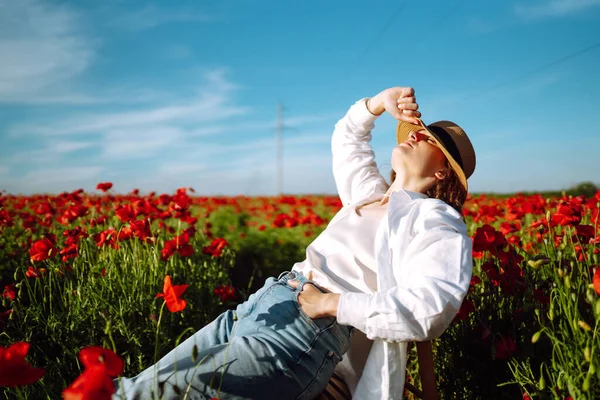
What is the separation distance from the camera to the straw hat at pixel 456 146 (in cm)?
196

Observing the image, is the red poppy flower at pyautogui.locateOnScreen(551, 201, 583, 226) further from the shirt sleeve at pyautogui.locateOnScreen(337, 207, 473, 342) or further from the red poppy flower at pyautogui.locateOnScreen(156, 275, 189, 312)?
the red poppy flower at pyautogui.locateOnScreen(156, 275, 189, 312)

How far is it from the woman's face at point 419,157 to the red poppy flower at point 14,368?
Answer: 149 cm

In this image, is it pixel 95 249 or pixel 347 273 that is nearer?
pixel 347 273

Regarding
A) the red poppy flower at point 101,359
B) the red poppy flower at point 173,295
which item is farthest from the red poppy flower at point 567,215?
the red poppy flower at point 101,359

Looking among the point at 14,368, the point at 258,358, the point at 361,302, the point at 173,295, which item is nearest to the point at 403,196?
the point at 361,302

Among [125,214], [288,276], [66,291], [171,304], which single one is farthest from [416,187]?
[66,291]

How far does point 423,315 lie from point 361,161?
117cm

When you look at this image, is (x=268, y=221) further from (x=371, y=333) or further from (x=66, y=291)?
(x=371, y=333)

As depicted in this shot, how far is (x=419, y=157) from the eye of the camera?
Result: 2039 millimetres

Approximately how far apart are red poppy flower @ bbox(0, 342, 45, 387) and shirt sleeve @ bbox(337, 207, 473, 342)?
843 millimetres

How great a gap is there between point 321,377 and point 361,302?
360 mm

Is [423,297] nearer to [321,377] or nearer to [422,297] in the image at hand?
[422,297]

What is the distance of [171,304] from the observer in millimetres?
1393

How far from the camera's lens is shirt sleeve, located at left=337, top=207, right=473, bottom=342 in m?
1.39
